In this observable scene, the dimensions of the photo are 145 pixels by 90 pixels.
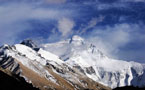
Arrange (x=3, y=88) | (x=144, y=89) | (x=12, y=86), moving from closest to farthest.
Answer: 1. (x=144, y=89)
2. (x=3, y=88)
3. (x=12, y=86)

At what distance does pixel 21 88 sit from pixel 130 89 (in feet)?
219

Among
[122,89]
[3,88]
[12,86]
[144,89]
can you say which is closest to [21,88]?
[12,86]

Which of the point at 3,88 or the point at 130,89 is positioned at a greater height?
the point at 3,88

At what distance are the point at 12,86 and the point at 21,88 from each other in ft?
25.9

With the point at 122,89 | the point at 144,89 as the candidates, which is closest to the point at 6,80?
the point at 122,89

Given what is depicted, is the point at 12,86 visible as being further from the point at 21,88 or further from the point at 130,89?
the point at 130,89

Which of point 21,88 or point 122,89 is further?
point 21,88

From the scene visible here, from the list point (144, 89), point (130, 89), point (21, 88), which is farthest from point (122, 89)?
point (21, 88)

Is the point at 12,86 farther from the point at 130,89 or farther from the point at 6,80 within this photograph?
the point at 130,89

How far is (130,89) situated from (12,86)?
228ft

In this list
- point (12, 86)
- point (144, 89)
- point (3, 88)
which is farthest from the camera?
point (12, 86)

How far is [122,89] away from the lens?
174m

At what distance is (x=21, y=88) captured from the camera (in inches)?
7407

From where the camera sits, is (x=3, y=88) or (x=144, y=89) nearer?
(x=144, y=89)
